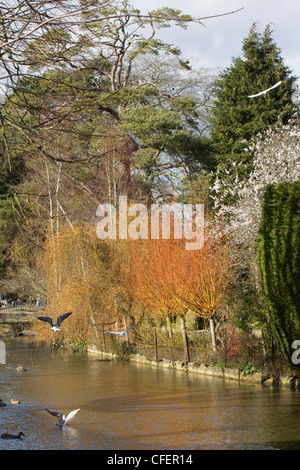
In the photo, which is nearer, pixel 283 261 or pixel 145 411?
pixel 145 411

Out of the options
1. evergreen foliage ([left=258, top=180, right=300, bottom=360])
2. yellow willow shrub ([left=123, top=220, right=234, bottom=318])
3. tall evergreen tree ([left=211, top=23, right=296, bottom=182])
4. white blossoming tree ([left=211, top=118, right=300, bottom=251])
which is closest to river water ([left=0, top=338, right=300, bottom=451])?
evergreen foliage ([left=258, top=180, right=300, bottom=360])

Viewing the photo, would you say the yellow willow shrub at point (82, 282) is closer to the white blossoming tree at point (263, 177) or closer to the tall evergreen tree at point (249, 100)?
the white blossoming tree at point (263, 177)

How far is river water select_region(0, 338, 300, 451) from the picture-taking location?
28.1 ft

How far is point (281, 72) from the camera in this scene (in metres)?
23.0

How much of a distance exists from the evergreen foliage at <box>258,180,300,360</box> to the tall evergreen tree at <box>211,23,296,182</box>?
958 centimetres

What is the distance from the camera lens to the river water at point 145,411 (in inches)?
338

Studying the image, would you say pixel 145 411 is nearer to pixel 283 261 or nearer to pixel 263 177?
pixel 283 261

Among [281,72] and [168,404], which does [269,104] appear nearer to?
[281,72]

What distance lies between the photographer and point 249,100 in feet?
75.1

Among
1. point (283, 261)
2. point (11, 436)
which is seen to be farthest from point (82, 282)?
point (11, 436)

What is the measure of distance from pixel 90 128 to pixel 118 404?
13.6 metres

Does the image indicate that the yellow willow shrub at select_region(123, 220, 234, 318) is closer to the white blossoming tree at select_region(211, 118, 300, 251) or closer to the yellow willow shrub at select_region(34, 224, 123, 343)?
the white blossoming tree at select_region(211, 118, 300, 251)

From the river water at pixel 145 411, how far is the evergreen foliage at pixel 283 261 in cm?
143

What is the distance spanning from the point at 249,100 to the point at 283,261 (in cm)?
1233
